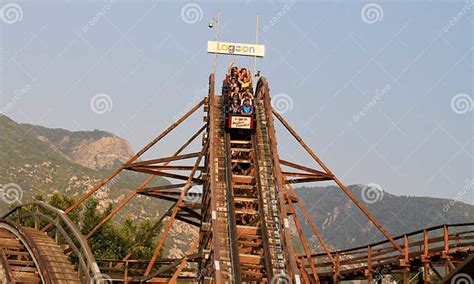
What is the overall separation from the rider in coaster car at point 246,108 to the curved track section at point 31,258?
10144mm

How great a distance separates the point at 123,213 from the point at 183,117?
3830 inches

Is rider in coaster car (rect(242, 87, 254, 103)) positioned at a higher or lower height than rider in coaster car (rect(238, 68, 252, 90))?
lower

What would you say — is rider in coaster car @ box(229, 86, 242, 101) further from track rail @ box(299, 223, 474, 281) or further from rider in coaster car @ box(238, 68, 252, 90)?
track rail @ box(299, 223, 474, 281)

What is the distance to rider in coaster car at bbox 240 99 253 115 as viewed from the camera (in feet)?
99.5

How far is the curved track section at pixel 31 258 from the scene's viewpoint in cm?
2391

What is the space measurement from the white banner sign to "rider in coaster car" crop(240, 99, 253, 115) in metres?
6.75

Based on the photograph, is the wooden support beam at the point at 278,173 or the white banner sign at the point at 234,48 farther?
the white banner sign at the point at 234,48

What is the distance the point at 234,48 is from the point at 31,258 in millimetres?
16681

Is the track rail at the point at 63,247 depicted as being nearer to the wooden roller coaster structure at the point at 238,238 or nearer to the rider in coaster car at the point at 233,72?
the wooden roller coaster structure at the point at 238,238

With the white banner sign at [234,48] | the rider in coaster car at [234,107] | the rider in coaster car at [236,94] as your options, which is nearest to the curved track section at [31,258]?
the rider in coaster car at [234,107]

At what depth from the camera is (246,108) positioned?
30.5 metres

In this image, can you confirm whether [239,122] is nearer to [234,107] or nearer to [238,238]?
[234,107]

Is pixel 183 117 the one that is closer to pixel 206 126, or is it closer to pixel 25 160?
pixel 206 126

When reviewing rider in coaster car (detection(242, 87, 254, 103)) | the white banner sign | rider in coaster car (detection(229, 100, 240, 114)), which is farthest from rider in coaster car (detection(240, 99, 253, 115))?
the white banner sign
